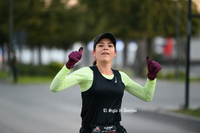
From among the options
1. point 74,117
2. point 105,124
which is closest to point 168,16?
point 74,117

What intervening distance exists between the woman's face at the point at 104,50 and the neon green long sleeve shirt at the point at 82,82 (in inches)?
5.7

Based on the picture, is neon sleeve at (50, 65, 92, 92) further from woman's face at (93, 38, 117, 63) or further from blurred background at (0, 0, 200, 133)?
blurred background at (0, 0, 200, 133)

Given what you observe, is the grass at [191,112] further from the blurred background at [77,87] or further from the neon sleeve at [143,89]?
the neon sleeve at [143,89]

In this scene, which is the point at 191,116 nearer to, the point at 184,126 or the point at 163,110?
the point at 184,126

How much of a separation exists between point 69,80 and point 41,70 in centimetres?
2709

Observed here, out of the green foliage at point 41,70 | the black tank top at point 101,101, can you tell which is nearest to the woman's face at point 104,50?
the black tank top at point 101,101

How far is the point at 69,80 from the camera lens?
3.07 m

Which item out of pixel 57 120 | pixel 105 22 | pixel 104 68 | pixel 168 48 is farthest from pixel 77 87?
pixel 168 48

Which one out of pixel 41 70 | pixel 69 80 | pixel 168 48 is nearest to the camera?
pixel 69 80

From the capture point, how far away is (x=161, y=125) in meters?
8.98

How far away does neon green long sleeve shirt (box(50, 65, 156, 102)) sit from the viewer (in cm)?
296

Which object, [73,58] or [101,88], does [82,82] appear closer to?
[101,88]

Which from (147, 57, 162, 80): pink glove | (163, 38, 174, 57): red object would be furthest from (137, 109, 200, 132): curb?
(163, 38, 174, 57): red object

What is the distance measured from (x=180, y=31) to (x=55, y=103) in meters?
16.8
